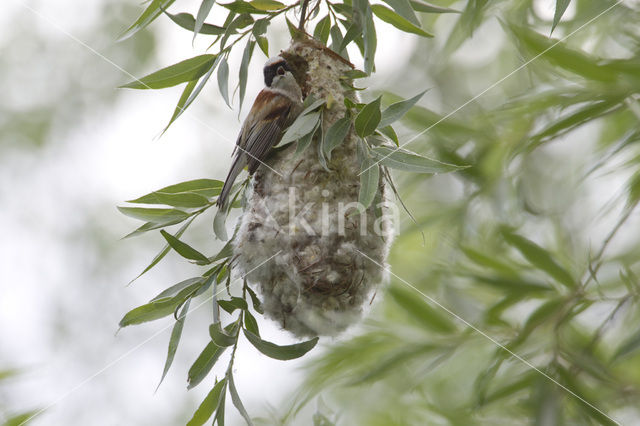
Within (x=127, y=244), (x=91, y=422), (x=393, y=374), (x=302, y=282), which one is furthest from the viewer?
(x=127, y=244)

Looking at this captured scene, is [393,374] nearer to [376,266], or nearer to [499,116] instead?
[376,266]

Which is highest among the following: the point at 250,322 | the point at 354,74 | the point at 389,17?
the point at 389,17

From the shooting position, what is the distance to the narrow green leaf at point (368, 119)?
1.17 meters

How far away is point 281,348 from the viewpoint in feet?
4.10

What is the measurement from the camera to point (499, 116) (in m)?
1.99

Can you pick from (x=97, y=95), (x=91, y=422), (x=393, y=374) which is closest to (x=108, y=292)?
(x=91, y=422)

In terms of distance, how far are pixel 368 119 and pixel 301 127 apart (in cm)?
17

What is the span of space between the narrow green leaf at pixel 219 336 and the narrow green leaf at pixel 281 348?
0.03 m

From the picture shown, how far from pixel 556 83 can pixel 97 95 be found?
3839 millimetres

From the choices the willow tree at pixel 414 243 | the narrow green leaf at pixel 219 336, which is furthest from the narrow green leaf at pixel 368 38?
the narrow green leaf at pixel 219 336

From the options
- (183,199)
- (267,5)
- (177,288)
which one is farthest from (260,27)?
(177,288)

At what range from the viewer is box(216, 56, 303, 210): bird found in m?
1.41

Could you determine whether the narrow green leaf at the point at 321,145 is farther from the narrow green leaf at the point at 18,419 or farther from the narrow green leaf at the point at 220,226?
the narrow green leaf at the point at 18,419

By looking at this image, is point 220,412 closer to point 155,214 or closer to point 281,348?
point 281,348
